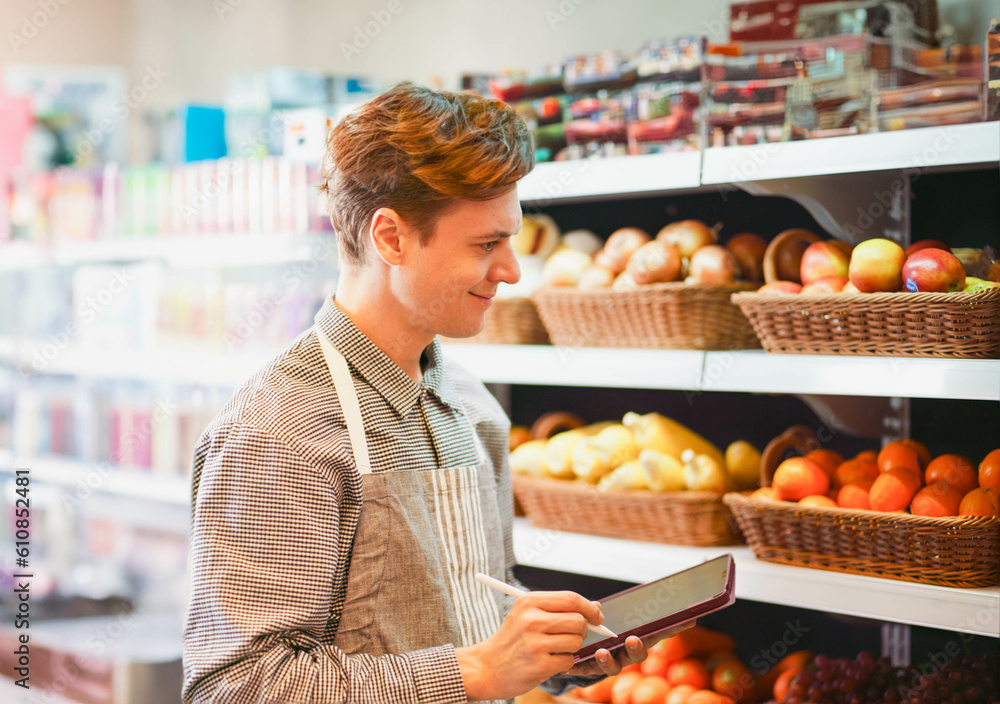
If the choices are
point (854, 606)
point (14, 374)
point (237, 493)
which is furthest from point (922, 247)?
point (14, 374)

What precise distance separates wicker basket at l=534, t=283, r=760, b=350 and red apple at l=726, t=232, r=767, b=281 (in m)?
0.10

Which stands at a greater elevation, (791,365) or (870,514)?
(791,365)

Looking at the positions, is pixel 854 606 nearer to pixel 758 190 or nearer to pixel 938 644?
pixel 938 644

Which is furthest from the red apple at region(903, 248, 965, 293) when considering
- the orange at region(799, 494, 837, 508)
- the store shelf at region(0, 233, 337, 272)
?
the store shelf at region(0, 233, 337, 272)

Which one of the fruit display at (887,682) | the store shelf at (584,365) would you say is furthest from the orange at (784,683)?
the store shelf at (584,365)

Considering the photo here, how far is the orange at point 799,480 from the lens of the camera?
182 centimetres

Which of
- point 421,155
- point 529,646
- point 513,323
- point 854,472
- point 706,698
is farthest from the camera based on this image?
point 513,323

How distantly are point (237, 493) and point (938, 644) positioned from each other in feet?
5.68

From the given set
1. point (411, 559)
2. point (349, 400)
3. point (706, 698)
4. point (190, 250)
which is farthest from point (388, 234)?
point (190, 250)

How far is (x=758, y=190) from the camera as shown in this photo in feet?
6.35

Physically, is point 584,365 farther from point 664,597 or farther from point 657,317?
point 664,597

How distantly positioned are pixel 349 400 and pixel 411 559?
9.2 inches

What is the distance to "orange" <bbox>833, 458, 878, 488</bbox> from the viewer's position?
1.85m

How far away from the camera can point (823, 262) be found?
1.86 m
